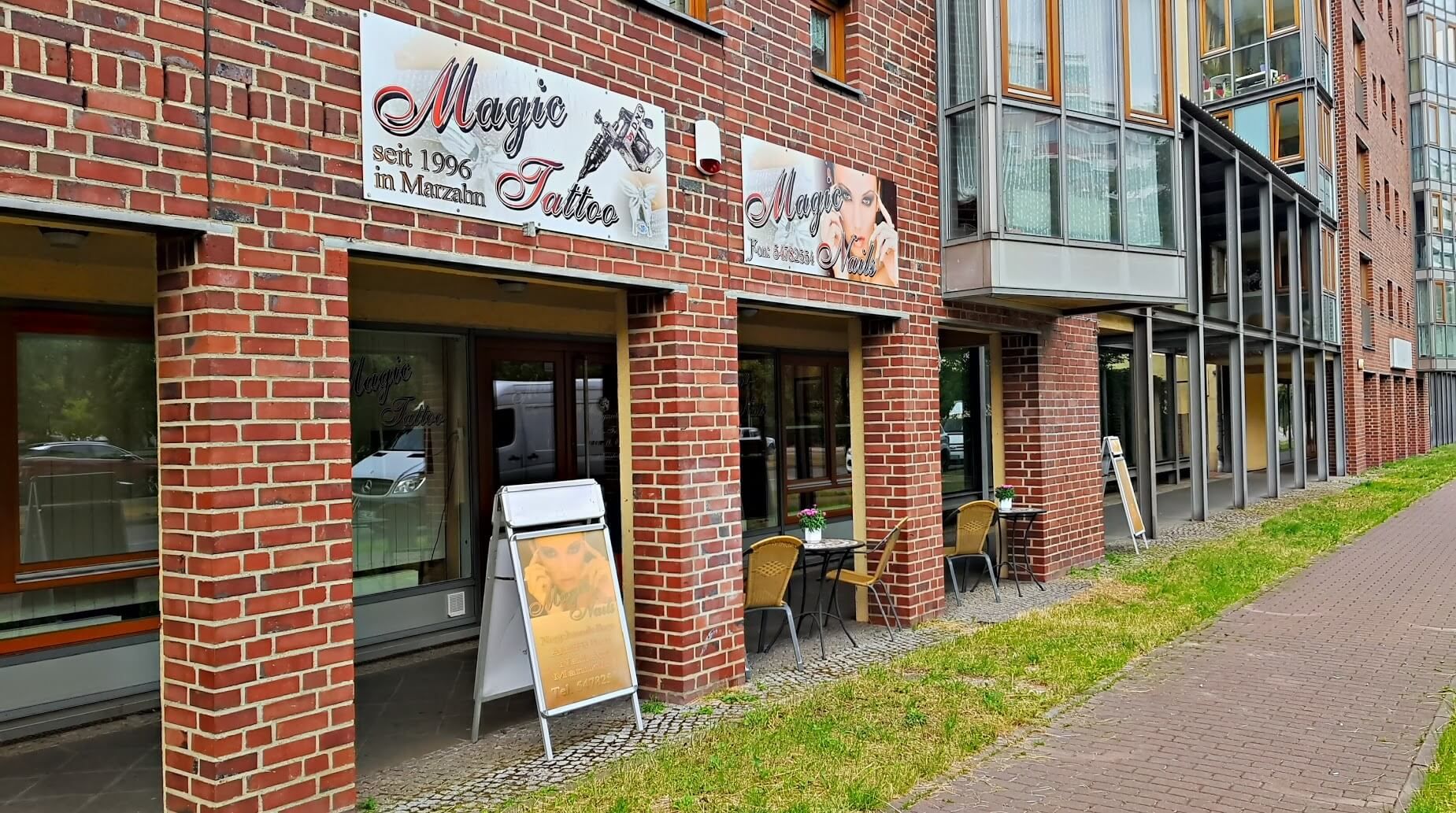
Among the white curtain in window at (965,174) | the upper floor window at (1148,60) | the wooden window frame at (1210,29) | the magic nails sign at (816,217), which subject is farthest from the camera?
the wooden window frame at (1210,29)

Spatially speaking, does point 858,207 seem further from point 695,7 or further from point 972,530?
point 972,530

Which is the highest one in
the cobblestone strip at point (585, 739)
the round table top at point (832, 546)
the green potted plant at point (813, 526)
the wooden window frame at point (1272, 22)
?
the wooden window frame at point (1272, 22)

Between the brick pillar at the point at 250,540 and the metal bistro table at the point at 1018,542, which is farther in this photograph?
the metal bistro table at the point at 1018,542

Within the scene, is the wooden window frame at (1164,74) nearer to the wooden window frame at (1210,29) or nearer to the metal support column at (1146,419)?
the metal support column at (1146,419)

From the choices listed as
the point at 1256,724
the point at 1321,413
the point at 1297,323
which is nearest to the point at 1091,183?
the point at 1256,724

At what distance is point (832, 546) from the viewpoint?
749 cm

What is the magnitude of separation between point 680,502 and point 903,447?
260 cm

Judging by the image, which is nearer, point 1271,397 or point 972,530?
point 972,530

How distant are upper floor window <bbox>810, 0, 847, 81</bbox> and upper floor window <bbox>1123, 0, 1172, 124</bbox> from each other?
3.10m

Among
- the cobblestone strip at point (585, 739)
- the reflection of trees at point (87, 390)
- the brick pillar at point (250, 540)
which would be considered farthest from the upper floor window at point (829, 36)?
the reflection of trees at point (87, 390)

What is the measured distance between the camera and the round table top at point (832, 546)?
24.3 feet

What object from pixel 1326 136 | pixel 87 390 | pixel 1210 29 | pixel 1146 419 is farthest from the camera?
pixel 1326 136

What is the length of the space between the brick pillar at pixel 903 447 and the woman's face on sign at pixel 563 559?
10.8ft

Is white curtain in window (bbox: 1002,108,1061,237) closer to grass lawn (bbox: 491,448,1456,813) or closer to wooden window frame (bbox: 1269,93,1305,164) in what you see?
grass lawn (bbox: 491,448,1456,813)
